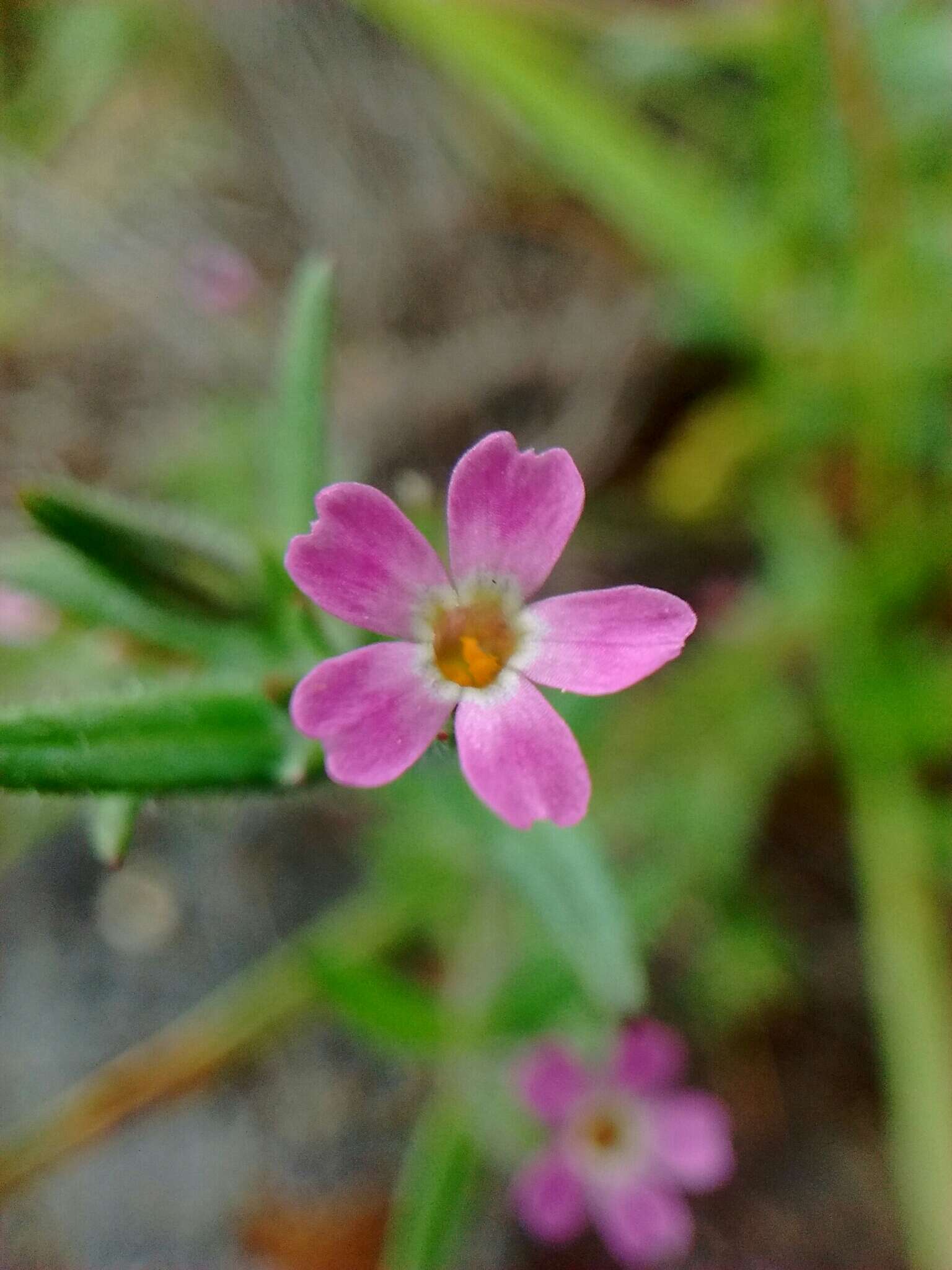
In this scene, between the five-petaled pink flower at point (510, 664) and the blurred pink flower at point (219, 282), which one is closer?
the five-petaled pink flower at point (510, 664)

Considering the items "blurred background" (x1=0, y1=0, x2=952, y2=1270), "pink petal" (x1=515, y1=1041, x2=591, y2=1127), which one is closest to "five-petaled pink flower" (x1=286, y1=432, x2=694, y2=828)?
"blurred background" (x1=0, y1=0, x2=952, y2=1270)

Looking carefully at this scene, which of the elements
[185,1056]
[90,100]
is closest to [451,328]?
[90,100]

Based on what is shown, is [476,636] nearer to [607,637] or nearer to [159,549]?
[607,637]

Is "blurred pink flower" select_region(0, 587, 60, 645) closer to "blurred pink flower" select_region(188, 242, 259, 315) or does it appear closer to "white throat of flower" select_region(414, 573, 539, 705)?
"white throat of flower" select_region(414, 573, 539, 705)

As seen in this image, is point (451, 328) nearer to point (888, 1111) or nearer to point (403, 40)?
point (403, 40)

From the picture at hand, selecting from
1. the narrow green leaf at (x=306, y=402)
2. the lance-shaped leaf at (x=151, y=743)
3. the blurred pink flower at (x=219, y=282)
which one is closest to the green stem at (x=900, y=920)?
the narrow green leaf at (x=306, y=402)

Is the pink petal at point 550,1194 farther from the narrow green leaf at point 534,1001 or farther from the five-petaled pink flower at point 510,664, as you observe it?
the five-petaled pink flower at point 510,664

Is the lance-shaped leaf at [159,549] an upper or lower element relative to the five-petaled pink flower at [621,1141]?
upper
